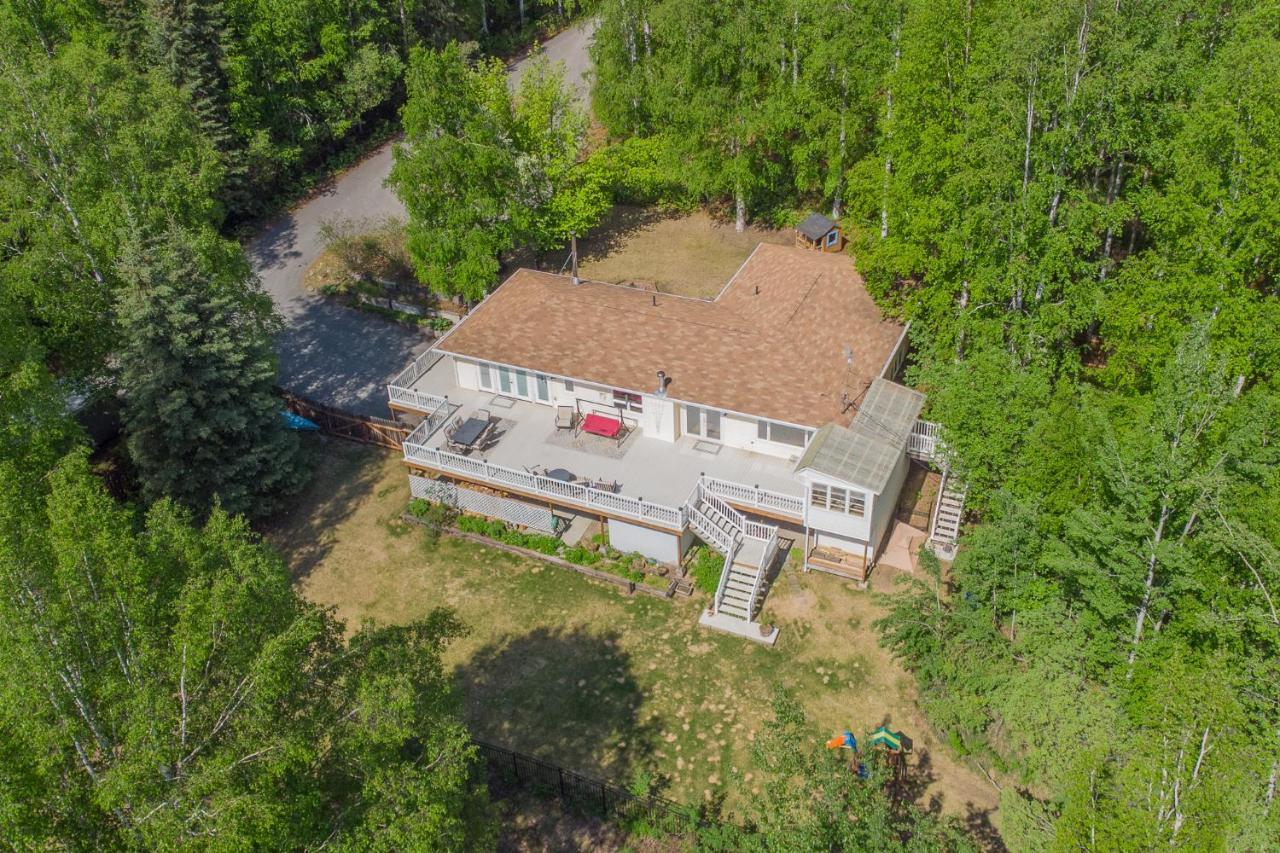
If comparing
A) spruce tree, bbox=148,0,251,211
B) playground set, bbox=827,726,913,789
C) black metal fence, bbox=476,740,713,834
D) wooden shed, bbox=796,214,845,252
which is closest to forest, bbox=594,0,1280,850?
playground set, bbox=827,726,913,789

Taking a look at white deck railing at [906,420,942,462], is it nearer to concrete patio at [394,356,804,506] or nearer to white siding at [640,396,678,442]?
concrete patio at [394,356,804,506]

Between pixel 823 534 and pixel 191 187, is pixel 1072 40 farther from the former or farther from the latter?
pixel 191 187

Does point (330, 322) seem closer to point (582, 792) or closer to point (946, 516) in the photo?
point (582, 792)

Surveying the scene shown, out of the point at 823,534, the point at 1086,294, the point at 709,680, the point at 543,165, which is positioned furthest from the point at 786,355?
the point at 543,165

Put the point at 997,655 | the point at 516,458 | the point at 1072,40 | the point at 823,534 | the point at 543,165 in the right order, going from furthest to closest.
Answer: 1. the point at 543,165
2. the point at 516,458
3. the point at 823,534
4. the point at 1072,40
5. the point at 997,655

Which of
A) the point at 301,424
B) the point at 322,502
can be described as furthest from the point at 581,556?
the point at 301,424

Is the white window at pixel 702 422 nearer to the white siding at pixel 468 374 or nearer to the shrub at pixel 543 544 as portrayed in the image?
the shrub at pixel 543 544
